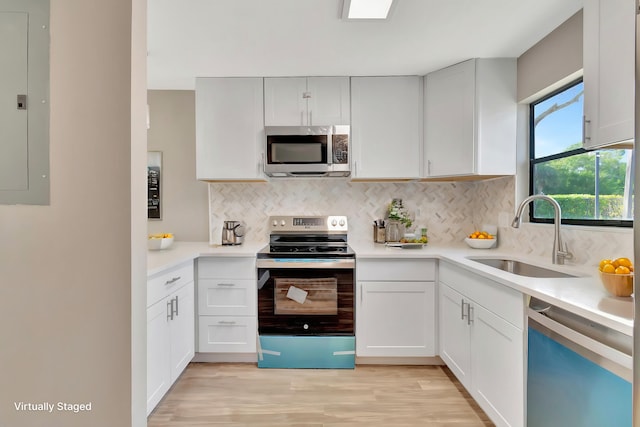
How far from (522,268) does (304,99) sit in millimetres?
2073

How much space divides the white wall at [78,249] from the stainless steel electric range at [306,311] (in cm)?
146

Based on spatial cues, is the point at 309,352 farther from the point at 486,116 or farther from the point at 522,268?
the point at 486,116

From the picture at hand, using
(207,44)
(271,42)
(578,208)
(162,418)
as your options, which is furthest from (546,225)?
(162,418)

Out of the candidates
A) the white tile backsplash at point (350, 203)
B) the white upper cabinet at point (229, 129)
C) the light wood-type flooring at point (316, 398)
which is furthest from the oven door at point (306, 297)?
the white upper cabinet at point (229, 129)

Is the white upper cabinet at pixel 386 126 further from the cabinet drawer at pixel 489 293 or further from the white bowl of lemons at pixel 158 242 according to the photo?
the white bowl of lemons at pixel 158 242

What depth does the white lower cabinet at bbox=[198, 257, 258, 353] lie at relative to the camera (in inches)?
104

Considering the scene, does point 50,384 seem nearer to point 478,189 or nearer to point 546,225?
point 546,225

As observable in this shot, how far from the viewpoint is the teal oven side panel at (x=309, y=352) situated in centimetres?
257

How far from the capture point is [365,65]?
2.62m

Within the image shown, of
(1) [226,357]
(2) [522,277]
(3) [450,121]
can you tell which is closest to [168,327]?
(1) [226,357]

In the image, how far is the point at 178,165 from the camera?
3223 millimetres

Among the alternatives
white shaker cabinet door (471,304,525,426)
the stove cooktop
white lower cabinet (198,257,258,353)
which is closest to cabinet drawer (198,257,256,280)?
white lower cabinet (198,257,258,353)

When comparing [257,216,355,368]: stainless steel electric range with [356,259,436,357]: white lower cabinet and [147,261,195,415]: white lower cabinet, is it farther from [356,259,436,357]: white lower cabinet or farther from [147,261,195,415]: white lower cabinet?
[147,261,195,415]: white lower cabinet

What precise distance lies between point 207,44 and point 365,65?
116cm
